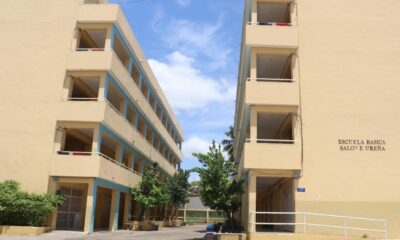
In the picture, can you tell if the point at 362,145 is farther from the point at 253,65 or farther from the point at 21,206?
the point at 21,206

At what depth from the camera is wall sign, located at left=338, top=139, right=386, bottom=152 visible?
78.1 feet

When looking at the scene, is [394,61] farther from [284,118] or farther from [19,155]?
[19,155]

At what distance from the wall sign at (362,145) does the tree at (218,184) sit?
6394 mm

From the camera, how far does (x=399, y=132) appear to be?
950 inches

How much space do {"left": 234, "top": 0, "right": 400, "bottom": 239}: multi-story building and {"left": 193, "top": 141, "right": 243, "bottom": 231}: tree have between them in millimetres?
971

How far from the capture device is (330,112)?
2436cm

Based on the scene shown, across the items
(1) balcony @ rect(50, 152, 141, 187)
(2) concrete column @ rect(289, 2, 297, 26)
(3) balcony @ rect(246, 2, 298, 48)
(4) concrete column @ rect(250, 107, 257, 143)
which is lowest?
(1) balcony @ rect(50, 152, 141, 187)

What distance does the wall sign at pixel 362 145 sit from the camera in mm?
23812

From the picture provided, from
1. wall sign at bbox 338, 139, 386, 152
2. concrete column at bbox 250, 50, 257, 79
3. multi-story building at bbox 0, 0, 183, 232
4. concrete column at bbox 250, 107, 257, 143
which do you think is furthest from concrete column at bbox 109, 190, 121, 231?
wall sign at bbox 338, 139, 386, 152

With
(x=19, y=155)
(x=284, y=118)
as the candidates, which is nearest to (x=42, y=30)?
(x=19, y=155)

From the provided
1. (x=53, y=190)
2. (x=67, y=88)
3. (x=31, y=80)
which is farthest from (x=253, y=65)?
(x=31, y=80)

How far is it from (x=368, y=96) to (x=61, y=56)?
2086 cm

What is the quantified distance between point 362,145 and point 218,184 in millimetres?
8677

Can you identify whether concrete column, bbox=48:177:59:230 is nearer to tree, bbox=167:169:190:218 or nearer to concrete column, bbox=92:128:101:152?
concrete column, bbox=92:128:101:152
